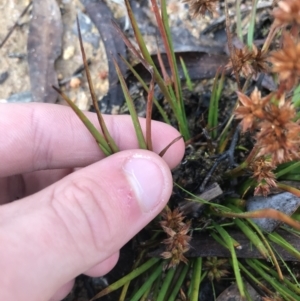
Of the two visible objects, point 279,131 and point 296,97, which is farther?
point 296,97

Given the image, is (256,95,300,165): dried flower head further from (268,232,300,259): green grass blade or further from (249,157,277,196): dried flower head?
(268,232,300,259): green grass blade

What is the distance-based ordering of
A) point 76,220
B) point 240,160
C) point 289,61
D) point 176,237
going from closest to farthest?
point 289,61 → point 76,220 → point 176,237 → point 240,160

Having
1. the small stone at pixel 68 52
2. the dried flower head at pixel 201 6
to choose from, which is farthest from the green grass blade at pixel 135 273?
the small stone at pixel 68 52

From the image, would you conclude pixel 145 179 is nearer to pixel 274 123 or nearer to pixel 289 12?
pixel 274 123

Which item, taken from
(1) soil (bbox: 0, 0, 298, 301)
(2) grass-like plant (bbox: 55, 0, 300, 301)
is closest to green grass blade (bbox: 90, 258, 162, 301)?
(2) grass-like plant (bbox: 55, 0, 300, 301)

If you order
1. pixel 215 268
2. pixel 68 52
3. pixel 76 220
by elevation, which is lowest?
pixel 215 268

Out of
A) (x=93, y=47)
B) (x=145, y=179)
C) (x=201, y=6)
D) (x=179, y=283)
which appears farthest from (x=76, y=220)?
(x=93, y=47)
